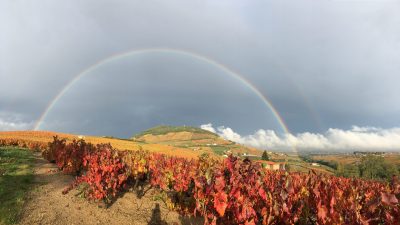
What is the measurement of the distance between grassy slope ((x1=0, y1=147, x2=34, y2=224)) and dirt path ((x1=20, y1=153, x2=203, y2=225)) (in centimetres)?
27

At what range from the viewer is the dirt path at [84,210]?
9.50 metres

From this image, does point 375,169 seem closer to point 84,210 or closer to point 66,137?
point 66,137

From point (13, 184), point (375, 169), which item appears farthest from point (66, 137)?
point (375, 169)

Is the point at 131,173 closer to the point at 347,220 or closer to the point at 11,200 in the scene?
the point at 11,200

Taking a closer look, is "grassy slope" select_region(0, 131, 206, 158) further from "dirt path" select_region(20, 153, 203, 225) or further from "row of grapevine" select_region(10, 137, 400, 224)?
"dirt path" select_region(20, 153, 203, 225)

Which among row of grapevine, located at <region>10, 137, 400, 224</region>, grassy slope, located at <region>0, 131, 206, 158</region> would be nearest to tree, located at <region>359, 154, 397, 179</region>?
grassy slope, located at <region>0, 131, 206, 158</region>

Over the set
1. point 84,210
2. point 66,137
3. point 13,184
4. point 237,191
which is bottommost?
point 84,210

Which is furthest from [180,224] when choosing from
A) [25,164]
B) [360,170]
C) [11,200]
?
[360,170]

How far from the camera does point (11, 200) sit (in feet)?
32.9

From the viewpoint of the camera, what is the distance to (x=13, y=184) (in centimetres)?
1166

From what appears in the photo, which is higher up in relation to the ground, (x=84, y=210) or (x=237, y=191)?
(x=237, y=191)

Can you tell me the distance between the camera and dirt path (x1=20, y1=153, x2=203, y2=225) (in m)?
9.50

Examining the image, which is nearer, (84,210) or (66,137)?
(84,210)

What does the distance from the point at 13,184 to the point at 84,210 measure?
3.23 m
